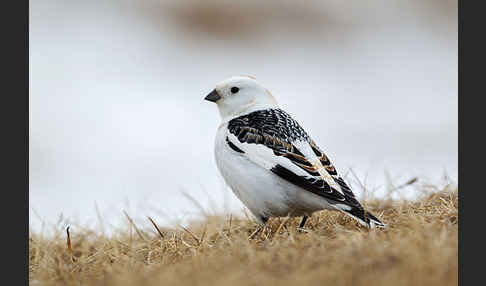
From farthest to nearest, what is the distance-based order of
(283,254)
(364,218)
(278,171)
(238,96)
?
(238,96)
(278,171)
(364,218)
(283,254)

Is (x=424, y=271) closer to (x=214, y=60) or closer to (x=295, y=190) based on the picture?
(x=295, y=190)

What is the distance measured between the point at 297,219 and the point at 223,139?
853mm

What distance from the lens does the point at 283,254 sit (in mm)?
2988

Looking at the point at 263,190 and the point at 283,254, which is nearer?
→ the point at 283,254

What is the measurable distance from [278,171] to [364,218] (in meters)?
0.63

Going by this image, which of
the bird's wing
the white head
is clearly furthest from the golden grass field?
the white head

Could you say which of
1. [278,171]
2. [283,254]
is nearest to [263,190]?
[278,171]

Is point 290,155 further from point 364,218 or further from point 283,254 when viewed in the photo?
point 283,254

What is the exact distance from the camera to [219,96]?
4711 millimetres

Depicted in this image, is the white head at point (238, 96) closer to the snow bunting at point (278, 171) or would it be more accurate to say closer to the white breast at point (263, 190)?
the snow bunting at point (278, 171)

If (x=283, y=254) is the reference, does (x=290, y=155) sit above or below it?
above

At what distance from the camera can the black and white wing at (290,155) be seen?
3586mm

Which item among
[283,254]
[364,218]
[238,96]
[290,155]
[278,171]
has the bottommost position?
[283,254]

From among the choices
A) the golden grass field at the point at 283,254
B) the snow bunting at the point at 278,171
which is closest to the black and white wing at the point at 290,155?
the snow bunting at the point at 278,171
